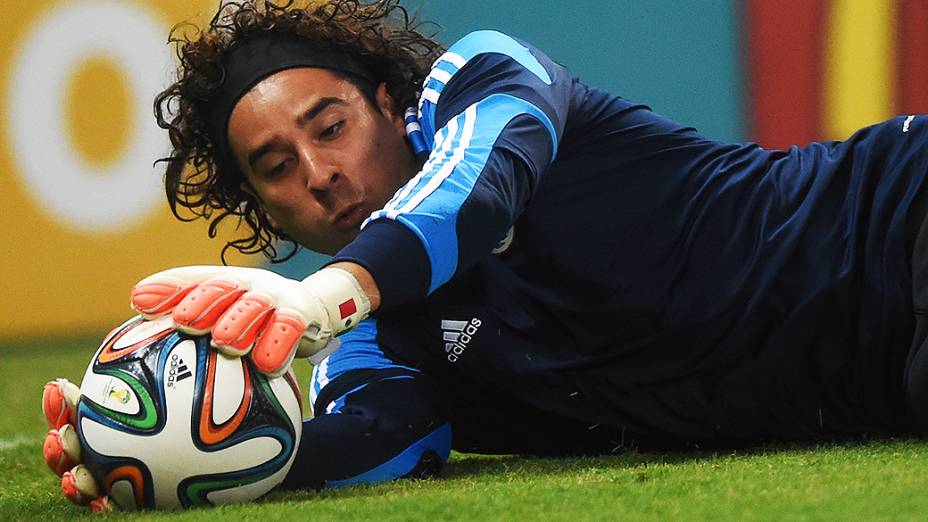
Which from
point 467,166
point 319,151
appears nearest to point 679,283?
point 467,166

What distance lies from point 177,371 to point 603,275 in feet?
2.80

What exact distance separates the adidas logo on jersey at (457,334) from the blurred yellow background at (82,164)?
3090mm

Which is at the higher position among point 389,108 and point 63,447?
point 389,108

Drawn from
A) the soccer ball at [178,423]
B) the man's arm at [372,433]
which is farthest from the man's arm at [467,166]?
the man's arm at [372,433]

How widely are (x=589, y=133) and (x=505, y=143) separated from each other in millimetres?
465

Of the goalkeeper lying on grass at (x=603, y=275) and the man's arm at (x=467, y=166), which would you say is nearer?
the man's arm at (x=467, y=166)

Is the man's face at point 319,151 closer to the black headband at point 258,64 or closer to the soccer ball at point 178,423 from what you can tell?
the black headband at point 258,64

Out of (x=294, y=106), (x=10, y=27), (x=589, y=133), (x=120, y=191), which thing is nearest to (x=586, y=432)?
(x=589, y=133)

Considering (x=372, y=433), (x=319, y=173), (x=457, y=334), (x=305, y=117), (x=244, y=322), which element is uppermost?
(x=305, y=117)

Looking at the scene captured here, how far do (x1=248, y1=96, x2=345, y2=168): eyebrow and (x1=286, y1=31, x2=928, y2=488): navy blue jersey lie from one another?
187 millimetres

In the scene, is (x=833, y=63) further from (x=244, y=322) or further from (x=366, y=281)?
(x=244, y=322)

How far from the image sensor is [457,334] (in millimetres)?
2654

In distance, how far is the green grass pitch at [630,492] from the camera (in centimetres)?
184

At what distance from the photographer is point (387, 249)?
2.03 m
